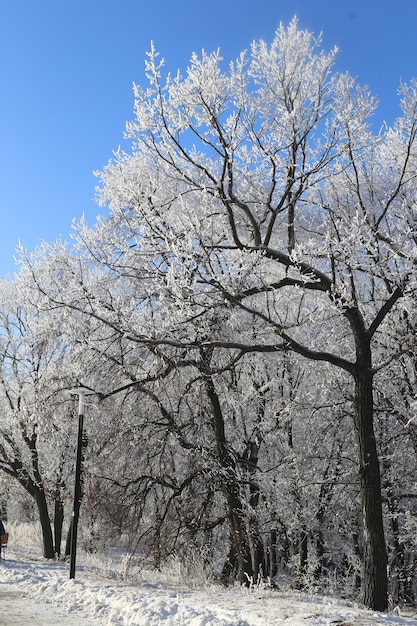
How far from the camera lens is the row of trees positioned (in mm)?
9727

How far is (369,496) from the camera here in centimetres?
948

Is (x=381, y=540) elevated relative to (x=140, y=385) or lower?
lower

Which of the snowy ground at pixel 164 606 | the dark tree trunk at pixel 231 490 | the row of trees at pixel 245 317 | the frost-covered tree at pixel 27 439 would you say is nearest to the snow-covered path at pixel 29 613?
the snowy ground at pixel 164 606

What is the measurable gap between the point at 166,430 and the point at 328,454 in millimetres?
4961

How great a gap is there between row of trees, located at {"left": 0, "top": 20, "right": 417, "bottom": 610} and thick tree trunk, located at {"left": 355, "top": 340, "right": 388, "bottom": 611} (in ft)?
0.09

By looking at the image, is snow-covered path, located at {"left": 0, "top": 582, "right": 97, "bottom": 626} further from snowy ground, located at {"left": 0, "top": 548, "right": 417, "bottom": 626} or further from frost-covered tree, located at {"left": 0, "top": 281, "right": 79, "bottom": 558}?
frost-covered tree, located at {"left": 0, "top": 281, "right": 79, "bottom": 558}

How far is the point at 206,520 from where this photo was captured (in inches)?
579

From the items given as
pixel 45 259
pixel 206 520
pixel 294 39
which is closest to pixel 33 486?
pixel 206 520

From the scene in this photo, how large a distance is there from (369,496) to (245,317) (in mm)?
5745

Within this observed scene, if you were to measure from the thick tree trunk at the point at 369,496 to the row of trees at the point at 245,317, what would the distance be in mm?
27

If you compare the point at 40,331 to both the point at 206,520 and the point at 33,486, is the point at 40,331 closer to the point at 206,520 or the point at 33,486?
the point at 206,520

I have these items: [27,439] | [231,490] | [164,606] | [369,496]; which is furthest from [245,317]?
[27,439]

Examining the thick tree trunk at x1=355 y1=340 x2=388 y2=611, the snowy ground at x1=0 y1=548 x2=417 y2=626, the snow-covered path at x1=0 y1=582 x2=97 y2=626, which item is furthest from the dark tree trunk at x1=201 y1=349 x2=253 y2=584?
the snow-covered path at x1=0 y1=582 x2=97 y2=626

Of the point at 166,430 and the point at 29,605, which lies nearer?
the point at 29,605
